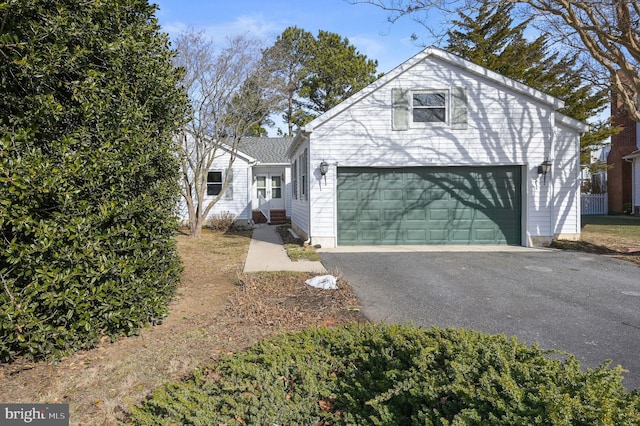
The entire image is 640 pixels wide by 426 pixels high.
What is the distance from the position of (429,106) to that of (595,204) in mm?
19273

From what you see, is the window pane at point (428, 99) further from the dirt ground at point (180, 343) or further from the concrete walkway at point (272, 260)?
the dirt ground at point (180, 343)

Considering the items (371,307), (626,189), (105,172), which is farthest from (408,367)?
(626,189)

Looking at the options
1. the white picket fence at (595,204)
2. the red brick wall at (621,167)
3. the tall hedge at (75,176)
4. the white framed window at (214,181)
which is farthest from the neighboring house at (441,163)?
the white picket fence at (595,204)

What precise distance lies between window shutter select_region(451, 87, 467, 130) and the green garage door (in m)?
1.22

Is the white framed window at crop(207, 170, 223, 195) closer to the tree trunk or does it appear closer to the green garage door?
the tree trunk

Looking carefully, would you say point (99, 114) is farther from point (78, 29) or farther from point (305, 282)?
point (305, 282)

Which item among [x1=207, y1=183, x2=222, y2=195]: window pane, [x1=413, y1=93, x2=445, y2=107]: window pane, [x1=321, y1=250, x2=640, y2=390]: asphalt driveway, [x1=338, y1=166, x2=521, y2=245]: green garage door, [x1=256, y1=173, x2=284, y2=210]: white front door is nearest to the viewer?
[x1=321, y1=250, x2=640, y2=390]: asphalt driveway

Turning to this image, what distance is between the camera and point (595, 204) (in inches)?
971

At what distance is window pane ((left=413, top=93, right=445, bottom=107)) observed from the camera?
1126 centimetres

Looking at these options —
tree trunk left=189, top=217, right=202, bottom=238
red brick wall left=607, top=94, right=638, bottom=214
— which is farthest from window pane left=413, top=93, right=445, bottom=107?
red brick wall left=607, top=94, right=638, bottom=214

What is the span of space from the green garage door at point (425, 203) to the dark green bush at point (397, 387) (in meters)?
7.96

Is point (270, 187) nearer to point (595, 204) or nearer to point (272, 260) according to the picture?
point (272, 260)

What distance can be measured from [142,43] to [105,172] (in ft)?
4.48

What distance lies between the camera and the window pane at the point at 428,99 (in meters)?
11.3
